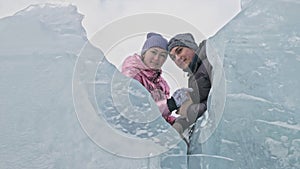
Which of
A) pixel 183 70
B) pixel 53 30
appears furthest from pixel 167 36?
pixel 53 30

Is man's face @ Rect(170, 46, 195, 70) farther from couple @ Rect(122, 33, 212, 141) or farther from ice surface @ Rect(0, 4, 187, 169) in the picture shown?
ice surface @ Rect(0, 4, 187, 169)

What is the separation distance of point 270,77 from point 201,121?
8.2 inches

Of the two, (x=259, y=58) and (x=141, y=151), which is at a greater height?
(x=259, y=58)

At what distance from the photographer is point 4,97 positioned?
43.6 inches

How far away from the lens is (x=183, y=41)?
1154mm

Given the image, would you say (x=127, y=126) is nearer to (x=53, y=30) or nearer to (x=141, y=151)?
(x=141, y=151)

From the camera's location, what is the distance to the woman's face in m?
1.16

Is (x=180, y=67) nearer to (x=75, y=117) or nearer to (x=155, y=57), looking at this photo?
(x=155, y=57)

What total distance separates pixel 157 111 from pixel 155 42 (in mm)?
214

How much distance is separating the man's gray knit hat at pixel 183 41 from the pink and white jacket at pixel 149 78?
3.4 inches

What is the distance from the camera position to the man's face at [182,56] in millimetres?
1165

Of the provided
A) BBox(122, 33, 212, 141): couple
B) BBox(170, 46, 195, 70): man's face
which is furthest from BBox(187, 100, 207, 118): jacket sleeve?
BBox(170, 46, 195, 70): man's face

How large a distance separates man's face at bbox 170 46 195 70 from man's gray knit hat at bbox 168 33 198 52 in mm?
12

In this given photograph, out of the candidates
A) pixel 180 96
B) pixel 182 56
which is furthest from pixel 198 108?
pixel 182 56
